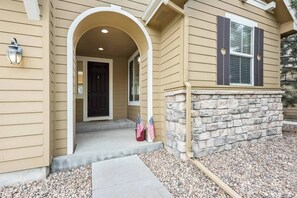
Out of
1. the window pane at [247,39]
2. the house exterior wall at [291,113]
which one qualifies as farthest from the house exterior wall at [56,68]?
the house exterior wall at [291,113]

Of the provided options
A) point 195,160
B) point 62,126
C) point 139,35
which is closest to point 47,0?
point 139,35

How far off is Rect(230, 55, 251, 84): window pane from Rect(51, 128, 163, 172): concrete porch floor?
7.12 ft

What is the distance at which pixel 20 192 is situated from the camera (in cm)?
198

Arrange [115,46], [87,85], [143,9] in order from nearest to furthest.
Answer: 1. [143,9]
2. [115,46]
3. [87,85]

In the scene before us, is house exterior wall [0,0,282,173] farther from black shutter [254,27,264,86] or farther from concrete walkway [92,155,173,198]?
concrete walkway [92,155,173,198]

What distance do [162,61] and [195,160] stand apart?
80.6 inches

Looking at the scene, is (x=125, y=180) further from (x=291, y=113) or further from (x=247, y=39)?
(x=291, y=113)

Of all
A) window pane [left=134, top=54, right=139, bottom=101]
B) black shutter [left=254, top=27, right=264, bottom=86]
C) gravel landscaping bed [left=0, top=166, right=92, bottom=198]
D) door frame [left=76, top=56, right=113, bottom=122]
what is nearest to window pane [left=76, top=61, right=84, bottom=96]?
door frame [left=76, top=56, right=113, bottom=122]

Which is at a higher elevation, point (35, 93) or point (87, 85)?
point (87, 85)

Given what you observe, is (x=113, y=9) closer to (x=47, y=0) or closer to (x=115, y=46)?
(x=47, y=0)

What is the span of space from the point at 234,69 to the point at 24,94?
12.6 ft

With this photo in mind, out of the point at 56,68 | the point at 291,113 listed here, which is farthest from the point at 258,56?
the point at 291,113

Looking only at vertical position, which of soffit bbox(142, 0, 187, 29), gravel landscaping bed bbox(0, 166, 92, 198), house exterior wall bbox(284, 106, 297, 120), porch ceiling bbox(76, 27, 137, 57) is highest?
porch ceiling bbox(76, 27, 137, 57)

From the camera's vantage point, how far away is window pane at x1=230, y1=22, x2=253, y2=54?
3.37 metres
